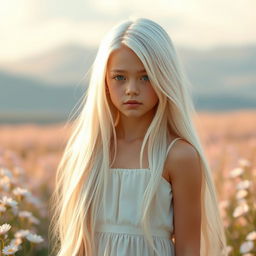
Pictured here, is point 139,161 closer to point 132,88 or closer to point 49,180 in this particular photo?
point 132,88

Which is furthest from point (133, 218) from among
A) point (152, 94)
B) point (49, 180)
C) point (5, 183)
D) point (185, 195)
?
point (49, 180)

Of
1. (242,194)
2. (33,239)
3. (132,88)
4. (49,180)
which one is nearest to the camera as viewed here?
(132,88)

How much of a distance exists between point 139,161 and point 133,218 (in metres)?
0.25

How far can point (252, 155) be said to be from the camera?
633cm

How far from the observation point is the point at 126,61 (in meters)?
2.83

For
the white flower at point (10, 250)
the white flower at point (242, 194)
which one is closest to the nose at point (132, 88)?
the white flower at point (10, 250)

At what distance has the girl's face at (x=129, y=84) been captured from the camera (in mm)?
2816

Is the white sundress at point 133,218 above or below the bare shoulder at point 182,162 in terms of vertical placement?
below

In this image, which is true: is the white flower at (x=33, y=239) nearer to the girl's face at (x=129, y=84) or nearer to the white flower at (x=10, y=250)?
the white flower at (x=10, y=250)

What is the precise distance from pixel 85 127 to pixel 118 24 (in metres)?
0.50

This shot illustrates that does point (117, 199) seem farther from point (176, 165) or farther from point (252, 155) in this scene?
point (252, 155)

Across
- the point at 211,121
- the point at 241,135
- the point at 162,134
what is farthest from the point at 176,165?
the point at 211,121

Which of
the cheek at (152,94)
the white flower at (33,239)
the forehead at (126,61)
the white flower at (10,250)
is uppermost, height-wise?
the forehead at (126,61)

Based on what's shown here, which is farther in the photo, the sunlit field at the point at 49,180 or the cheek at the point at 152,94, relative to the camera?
the sunlit field at the point at 49,180
